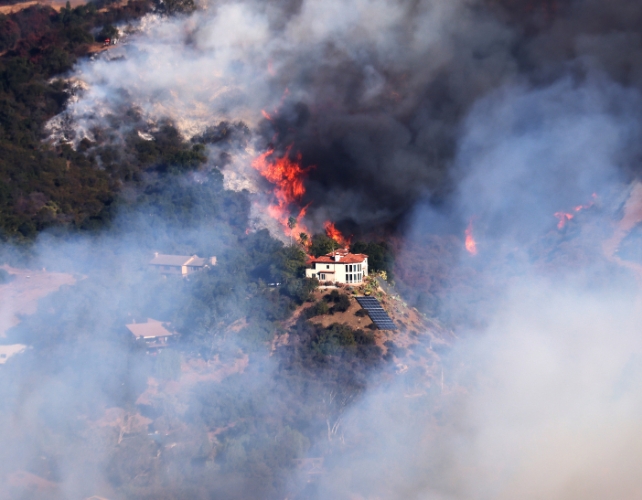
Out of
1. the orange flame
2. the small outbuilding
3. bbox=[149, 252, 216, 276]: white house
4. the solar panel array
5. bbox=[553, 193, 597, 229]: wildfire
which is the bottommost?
the small outbuilding

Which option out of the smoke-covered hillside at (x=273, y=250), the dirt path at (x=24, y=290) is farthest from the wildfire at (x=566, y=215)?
the dirt path at (x=24, y=290)

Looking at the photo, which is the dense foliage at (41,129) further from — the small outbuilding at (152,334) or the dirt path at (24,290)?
the small outbuilding at (152,334)

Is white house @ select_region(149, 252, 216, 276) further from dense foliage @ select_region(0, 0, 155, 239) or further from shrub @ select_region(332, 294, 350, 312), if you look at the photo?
shrub @ select_region(332, 294, 350, 312)

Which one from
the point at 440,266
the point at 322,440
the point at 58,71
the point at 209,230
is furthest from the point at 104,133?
the point at 322,440

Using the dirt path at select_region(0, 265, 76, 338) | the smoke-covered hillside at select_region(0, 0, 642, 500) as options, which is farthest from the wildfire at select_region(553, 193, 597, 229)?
the dirt path at select_region(0, 265, 76, 338)

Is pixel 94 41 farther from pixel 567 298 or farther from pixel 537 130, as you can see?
pixel 567 298

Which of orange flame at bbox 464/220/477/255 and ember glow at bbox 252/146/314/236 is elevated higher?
ember glow at bbox 252/146/314/236

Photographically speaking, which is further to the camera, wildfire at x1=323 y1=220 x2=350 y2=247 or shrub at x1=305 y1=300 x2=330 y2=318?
wildfire at x1=323 y1=220 x2=350 y2=247
